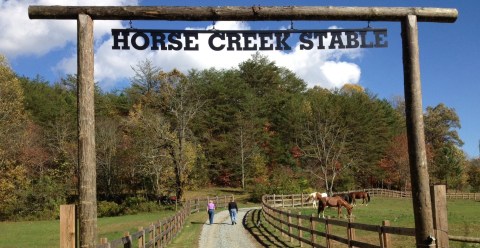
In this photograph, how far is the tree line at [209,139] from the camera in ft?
152

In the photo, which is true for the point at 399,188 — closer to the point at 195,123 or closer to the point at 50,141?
the point at 195,123

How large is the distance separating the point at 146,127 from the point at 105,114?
17.1 meters

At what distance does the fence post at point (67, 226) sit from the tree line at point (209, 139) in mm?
37802

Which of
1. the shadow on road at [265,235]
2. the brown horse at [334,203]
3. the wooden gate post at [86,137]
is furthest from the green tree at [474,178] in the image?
the wooden gate post at [86,137]

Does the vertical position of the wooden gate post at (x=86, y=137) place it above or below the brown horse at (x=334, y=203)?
above

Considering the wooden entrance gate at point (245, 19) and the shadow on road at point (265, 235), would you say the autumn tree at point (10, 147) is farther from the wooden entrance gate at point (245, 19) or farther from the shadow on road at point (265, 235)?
the wooden entrance gate at point (245, 19)

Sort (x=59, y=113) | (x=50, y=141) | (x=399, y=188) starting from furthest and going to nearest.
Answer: (x=399, y=188), (x=59, y=113), (x=50, y=141)

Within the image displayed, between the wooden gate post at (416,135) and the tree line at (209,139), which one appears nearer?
the wooden gate post at (416,135)

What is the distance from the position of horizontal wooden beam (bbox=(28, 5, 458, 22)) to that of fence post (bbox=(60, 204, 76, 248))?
3.35 meters

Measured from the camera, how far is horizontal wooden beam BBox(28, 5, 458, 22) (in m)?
8.50

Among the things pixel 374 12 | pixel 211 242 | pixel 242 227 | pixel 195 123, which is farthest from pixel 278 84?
pixel 374 12

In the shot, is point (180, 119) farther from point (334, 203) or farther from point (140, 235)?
point (140, 235)

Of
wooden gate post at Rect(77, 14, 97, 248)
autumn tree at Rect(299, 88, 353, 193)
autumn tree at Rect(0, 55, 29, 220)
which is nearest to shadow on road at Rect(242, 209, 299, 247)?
wooden gate post at Rect(77, 14, 97, 248)

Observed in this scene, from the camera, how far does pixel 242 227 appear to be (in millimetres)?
25344
